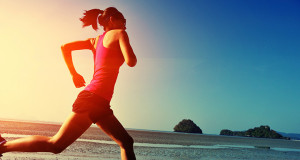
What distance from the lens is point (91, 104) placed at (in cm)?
328

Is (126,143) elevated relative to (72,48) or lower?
lower

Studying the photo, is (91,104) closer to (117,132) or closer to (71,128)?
(71,128)

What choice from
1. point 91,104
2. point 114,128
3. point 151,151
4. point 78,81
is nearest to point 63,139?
point 91,104

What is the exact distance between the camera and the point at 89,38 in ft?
12.6

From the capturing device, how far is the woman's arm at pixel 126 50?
313cm

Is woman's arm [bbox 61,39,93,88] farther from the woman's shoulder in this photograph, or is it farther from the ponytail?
the woman's shoulder

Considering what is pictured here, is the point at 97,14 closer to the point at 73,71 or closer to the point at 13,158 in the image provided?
the point at 73,71

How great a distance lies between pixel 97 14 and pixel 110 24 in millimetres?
260

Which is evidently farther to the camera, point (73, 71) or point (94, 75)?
point (73, 71)

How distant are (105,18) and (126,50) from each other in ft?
2.28

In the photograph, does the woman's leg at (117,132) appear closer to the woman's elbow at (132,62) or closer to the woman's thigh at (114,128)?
the woman's thigh at (114,128)

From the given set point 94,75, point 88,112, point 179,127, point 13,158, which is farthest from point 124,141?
point 179,127

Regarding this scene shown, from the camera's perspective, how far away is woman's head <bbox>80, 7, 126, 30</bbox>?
11.9 feet

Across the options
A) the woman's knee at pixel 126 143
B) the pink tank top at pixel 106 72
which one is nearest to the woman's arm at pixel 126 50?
the pink tank top at pixel 106 72
